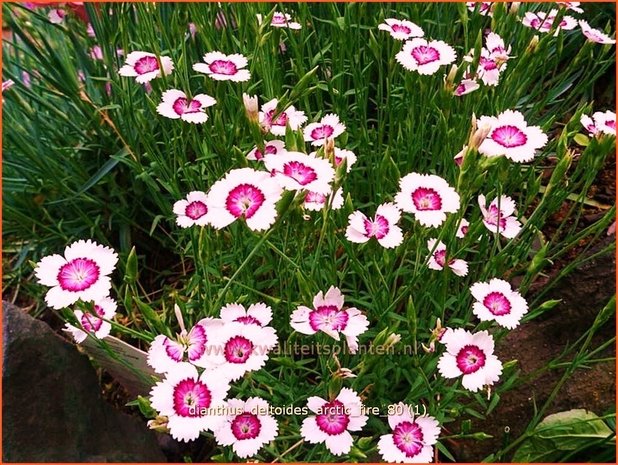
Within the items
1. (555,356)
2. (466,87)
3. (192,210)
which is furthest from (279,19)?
(555,356)

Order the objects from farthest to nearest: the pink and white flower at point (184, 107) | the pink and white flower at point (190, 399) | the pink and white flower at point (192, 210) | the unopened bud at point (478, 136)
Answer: the pink and white flower at point (184, 107) < the pink and white flower at point (192, 210) < the unopened bud at point (478, 136) < the pink and white flower at point (190, 399)

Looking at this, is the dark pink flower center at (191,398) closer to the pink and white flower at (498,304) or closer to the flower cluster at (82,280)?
the flower cluster at (82,280)

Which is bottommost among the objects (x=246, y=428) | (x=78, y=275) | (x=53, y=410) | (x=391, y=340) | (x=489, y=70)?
(x=53, y=410)

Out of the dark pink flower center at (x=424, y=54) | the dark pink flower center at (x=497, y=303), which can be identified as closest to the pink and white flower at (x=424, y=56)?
the dark pink flower center at (x=424, y=54)

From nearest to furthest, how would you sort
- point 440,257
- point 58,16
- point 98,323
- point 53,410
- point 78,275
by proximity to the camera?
point 78,275
point 98,323
point 440,257
point 53,410
point 58,16

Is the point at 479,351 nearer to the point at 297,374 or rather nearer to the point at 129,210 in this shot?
the point at 297,374

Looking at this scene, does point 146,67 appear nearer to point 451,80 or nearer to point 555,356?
point 451,80
